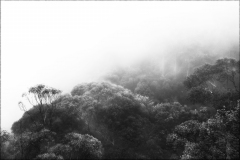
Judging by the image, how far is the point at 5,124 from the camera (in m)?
82.2

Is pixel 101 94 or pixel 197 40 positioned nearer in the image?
pixel 101 94

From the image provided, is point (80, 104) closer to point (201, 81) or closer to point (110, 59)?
point (201, 81)

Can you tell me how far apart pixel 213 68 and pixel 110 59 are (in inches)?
2345

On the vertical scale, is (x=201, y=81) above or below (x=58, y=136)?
above

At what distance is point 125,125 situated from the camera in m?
38.2

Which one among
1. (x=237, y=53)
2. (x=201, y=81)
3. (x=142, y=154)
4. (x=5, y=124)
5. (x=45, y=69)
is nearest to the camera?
(x=142, y=154)

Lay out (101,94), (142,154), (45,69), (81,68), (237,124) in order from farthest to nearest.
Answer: (45,69), (81,68), (101,94), (142,154), (237,124)

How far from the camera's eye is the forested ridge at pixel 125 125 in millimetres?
28859

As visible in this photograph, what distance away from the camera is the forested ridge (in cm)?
2886

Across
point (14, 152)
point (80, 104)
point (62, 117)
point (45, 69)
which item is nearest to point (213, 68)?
point (80, 104)

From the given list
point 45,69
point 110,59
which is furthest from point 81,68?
point 45,69

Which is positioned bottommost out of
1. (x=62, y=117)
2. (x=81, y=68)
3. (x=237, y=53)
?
(x=62, y=117)

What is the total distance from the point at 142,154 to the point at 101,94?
1478cm

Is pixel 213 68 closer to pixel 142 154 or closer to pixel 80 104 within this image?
pixel 142 154
